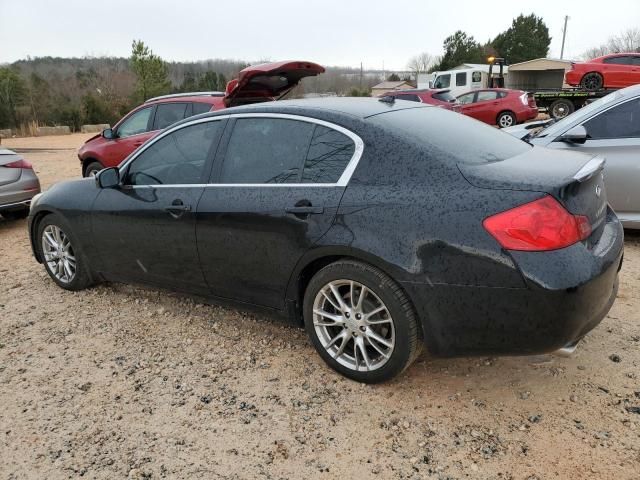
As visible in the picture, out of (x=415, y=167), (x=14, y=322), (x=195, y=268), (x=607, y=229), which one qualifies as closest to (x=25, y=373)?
(x=14, y=322)

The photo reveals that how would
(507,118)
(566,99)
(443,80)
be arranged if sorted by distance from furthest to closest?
(443,80)
(566,99)
(507,118)

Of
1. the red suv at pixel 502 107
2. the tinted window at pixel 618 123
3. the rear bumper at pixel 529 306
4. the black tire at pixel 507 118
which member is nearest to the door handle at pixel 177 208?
the rear bumper at pixel 529 306

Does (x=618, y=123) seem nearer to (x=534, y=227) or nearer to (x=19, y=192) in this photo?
(x=534, y=227)

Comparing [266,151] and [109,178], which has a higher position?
[266,151]

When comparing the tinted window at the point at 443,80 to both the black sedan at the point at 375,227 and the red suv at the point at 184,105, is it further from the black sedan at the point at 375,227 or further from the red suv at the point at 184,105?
the black sedan at the point at 375,227

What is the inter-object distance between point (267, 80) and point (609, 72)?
15.8m

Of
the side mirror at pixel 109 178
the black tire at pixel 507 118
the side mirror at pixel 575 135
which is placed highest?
the side mirror at pixel 109 178

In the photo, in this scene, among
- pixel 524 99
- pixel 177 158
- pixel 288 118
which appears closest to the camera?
pixel 288 118

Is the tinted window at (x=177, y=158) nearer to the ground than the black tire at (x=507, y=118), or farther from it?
farther from it

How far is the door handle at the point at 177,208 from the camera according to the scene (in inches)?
135

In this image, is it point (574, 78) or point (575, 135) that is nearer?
point (575, 135)

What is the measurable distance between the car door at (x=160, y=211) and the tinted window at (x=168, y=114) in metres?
4.38

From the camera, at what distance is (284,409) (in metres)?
2.80

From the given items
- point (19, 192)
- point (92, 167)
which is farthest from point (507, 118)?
point (19, 192)
